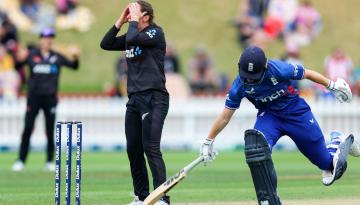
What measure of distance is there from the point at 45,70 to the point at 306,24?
17701mm

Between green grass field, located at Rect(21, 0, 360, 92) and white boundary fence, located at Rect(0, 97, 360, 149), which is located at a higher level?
green grass field, located at Rect(21, 0, 360, 92)

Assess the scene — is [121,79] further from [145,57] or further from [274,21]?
[145,57]

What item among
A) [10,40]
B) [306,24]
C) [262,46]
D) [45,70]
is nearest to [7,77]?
[10,40]

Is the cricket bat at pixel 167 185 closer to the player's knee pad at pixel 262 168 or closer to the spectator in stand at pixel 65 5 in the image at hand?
the player's knee pad at pixel 262 168

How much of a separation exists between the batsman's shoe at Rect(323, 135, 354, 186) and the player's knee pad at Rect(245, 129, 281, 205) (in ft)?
3.79

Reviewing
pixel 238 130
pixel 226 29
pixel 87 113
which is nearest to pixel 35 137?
pixel 87 113

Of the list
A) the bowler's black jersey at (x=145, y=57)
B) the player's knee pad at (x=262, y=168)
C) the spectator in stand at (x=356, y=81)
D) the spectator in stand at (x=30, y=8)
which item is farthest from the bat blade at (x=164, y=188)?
the spectator in stand at (x=30, y=8)

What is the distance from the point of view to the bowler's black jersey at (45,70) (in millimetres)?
15711

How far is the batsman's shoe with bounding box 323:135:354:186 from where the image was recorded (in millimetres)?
10125

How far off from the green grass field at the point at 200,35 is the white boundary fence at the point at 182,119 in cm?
910

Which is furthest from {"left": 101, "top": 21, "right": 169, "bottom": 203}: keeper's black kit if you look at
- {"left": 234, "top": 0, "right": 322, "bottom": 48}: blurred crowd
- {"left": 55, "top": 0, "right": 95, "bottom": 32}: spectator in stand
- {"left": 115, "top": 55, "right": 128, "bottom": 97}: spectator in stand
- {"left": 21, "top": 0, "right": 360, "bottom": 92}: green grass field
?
{"left": 55, "top": 0, "right": 95, "bottom": 32}: spectator in stand

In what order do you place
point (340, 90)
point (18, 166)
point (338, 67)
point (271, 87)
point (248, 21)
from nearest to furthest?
point (271, 87) → point (340, 90) → point (18, 166) → point (338, 67) → point (248, 21)

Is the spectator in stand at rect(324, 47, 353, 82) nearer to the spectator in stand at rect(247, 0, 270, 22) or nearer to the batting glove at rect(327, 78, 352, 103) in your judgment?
the spectator in stand at rect(247, 0, 270, 22)

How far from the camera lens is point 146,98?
10234mm
